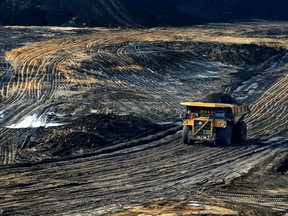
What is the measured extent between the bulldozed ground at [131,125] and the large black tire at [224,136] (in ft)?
1.12

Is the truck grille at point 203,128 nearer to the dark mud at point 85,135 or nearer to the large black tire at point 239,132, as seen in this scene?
the large black tire at point 239,132

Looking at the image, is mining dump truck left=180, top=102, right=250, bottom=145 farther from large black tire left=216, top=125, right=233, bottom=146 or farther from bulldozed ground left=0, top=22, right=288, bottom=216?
bulldozed ground left=0, top=22, right=288, bottom=216

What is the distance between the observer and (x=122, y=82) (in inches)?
1342

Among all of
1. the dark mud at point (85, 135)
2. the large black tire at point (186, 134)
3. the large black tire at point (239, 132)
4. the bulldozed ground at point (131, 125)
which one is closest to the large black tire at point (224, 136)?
the bulldozed ground at point (131, 125)

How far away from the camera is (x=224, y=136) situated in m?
21.9

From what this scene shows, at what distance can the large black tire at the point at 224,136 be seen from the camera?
21922mm

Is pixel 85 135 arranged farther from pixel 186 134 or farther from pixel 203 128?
pixel 203 128

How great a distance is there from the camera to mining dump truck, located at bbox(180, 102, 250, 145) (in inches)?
858

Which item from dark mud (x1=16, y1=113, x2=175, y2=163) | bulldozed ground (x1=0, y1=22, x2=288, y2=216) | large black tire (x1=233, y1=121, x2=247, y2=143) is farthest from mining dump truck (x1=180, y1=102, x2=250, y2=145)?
dark mud (x1=16, y1=113, x2=175, y2=163)

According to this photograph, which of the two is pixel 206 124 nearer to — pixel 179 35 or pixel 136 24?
pixel 179 35

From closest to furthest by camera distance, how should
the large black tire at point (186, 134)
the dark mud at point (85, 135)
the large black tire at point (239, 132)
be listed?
the dark mud at point (85, 135) < the large black tire at point (186, 134) < the large black tire at point (239, 132)

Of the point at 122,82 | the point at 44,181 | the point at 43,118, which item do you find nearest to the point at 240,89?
the point at 122,82

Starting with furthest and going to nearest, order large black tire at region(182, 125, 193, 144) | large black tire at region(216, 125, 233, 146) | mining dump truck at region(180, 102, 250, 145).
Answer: large black tire at region(182, 125, 193, 144) → large black tire at region(216, 125, 233, 146) → mining dump truck at region(180, 102, 250, 145)

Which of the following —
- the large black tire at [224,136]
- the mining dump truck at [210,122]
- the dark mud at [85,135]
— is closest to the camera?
the dark mud at [85,135]
